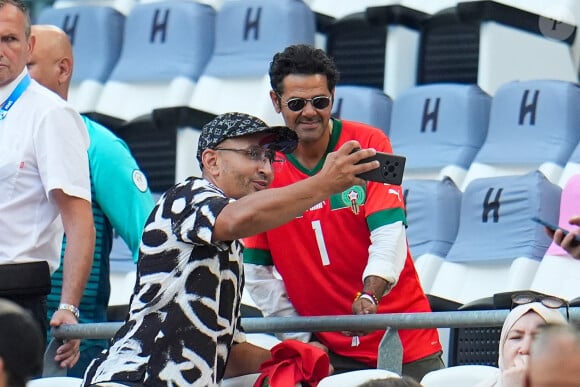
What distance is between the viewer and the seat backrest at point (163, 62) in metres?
8.26

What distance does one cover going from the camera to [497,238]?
20.9 feet

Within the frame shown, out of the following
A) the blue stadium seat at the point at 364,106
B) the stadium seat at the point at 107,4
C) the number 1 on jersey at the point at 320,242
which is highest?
the stadium seat at the point at 107,4

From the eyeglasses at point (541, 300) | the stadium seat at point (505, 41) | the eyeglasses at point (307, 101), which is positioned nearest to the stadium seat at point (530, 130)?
the stadium seat at point (505, 41)

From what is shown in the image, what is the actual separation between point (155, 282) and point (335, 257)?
0.84 m

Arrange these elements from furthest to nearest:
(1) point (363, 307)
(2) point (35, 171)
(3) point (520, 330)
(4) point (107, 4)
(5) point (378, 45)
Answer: (4) point (107, 4) < (5) point (378, 45) < (2) point (35, 171) < (1) point (363, 307) < (3) point (520, 330)

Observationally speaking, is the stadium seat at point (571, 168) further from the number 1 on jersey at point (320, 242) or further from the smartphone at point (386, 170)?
the smartphone at point (386, 170)

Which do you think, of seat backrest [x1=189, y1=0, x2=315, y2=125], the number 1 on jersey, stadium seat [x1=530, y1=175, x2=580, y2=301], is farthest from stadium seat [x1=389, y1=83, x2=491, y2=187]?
the number 1 on jersey

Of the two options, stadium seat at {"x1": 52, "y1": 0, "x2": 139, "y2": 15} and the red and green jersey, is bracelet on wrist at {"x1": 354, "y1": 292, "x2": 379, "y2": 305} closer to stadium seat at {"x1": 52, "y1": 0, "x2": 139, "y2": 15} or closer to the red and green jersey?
the red and green jersey

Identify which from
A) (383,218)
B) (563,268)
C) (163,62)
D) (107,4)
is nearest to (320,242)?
(383,218)

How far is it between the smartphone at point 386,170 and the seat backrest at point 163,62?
4560 mm

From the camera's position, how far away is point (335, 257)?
4.43 m

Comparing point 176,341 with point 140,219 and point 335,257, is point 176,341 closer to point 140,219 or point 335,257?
point 335,257

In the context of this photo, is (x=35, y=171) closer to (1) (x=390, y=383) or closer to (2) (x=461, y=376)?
(2) (x=461, y=376)

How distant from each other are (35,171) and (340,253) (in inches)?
36.7
